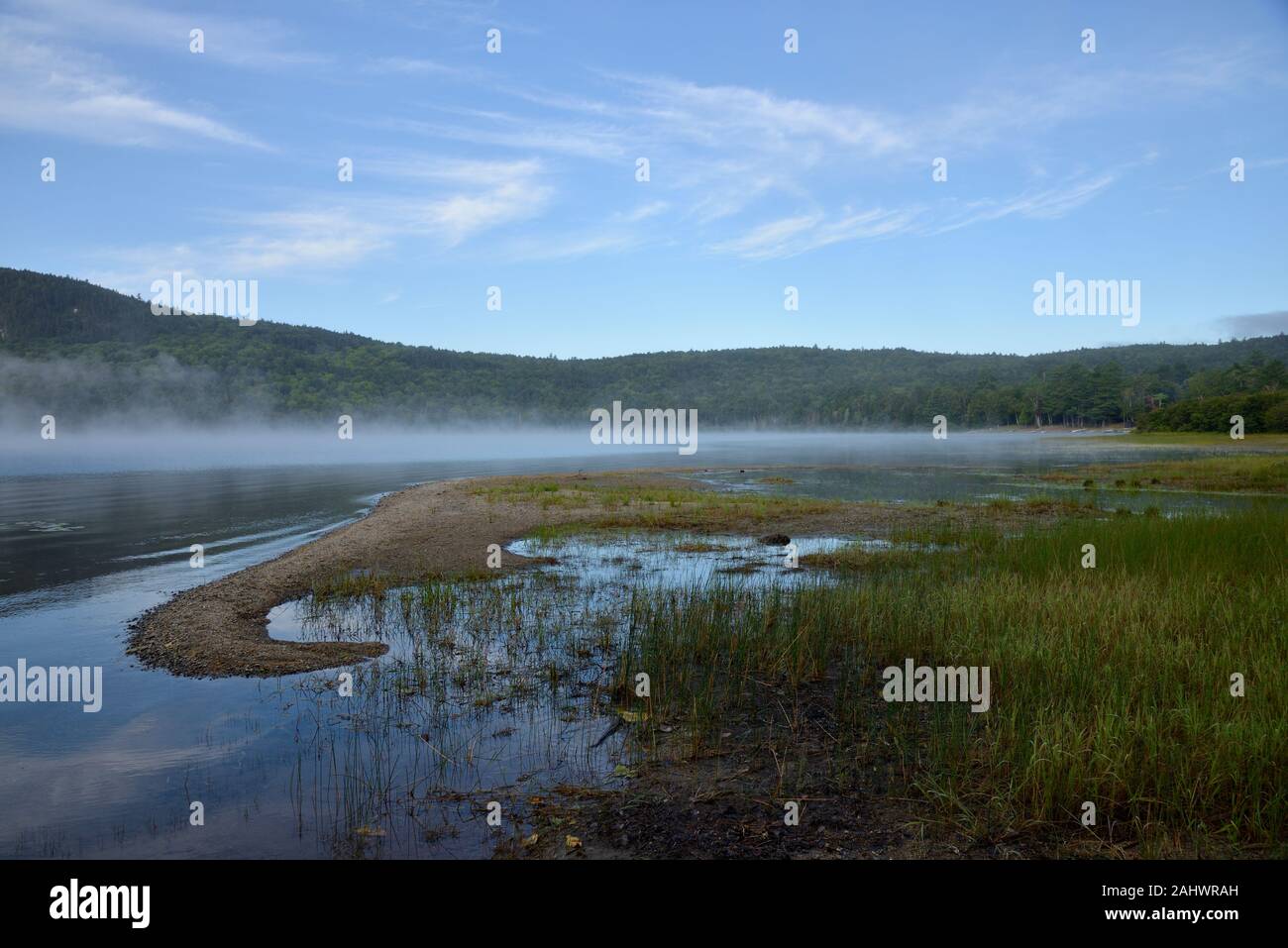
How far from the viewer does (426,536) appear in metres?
23.5

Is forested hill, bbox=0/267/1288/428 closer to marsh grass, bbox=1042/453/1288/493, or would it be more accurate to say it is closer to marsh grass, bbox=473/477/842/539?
marsh grass, bbox=1042/453/1288/493

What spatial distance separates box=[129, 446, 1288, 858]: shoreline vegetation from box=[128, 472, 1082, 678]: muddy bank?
117mm

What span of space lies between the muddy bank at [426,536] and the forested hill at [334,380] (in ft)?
348

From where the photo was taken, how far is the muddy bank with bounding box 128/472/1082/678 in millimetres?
11852

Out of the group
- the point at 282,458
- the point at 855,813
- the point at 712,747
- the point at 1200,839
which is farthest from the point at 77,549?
the point at 282,458

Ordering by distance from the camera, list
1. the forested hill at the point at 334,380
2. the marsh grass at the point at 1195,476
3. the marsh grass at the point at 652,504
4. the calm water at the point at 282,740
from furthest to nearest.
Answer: the forested hill at the point at 334,380, the marsh grass at the point at 1195,476, the marsh grass at the point at 652,504, the calm water at the point at 282,740

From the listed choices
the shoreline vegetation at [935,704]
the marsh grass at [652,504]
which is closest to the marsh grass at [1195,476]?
the marsh grass at [652,504]

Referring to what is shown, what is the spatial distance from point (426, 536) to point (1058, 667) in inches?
747

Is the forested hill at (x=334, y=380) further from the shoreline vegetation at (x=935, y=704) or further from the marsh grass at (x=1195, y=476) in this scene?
the shoreline vegetation at (x=935, y=704)

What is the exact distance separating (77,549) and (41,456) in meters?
77.0

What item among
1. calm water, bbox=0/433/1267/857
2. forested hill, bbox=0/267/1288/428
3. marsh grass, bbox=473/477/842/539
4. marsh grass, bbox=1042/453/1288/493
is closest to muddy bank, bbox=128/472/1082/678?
marsh grass, bbox=473/477/842/539

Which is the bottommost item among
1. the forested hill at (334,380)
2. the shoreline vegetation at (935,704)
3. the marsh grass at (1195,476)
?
the shoreline vegetation at (935,704)

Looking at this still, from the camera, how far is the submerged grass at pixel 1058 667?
19.3 ft

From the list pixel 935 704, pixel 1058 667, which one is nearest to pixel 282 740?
pixel 935 704
